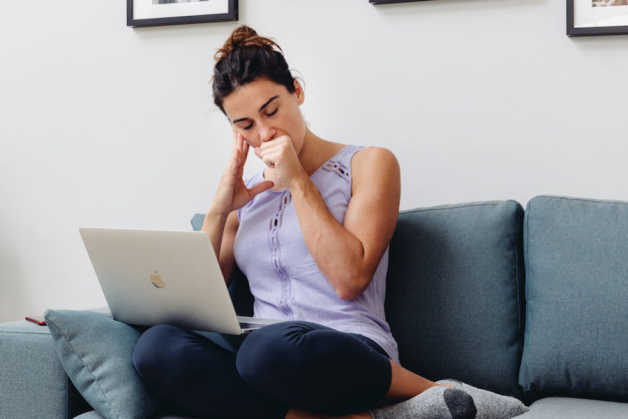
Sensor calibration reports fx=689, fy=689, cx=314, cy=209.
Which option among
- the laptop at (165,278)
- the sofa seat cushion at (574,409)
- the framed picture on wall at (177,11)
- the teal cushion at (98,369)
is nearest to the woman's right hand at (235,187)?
the laptop at (165,278)

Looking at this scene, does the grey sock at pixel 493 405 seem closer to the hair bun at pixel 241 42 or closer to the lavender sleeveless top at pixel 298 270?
the lavender sleeveless top at pixel 298 270

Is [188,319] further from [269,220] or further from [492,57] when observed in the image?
[492,57]

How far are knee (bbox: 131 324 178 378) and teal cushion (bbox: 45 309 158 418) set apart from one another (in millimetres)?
33

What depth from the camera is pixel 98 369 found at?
51.6 inches

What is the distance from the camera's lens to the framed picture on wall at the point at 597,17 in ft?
5.65

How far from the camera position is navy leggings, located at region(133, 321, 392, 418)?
45.3 inches

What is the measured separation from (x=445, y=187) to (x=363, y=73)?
40 centimetres

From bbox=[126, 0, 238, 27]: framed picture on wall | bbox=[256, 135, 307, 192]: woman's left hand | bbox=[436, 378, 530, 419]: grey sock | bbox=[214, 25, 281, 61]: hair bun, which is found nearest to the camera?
bbox=[436, 378, 530, 419]: grey sock

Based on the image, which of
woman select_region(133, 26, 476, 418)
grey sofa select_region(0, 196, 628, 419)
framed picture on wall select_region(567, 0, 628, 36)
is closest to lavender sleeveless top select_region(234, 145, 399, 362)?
woman select_region(133, 26, 476, 418)

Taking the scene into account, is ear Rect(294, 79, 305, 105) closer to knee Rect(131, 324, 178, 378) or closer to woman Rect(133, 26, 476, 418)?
woman Rect(133, 26, 476, 418)

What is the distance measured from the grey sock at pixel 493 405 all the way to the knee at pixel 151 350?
0.57 m

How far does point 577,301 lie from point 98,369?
964 mm

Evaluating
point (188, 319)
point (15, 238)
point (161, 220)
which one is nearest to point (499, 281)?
point (188, 319)

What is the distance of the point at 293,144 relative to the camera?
1.60m
